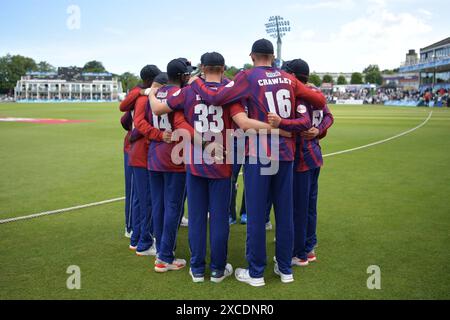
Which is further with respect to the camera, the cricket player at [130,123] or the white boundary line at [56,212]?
the white boundary line at [56,212]

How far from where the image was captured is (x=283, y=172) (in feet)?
14.5

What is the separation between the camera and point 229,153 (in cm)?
449

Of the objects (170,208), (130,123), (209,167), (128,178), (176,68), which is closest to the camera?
(209,167)

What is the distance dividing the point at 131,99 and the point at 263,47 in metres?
1.89

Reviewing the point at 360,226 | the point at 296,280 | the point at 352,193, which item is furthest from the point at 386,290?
the point at 352,193

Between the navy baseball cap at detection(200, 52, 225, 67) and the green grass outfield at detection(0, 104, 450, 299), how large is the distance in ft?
7.39

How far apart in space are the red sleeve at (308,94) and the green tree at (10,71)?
144980mm

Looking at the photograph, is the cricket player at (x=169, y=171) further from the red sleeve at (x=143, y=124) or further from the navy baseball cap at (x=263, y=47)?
the navy baseball cap at (x=263, y=47)

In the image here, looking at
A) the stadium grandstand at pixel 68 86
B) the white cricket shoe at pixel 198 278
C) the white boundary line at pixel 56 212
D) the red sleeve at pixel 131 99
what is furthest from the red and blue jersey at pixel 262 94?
the stadium grandstand at pixel 68 86

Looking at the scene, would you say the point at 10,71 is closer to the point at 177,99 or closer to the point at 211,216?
the point at 177,99

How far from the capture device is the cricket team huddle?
4.30m

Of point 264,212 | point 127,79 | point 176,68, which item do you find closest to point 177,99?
point 176,68

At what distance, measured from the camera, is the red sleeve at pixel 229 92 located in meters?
4.19
